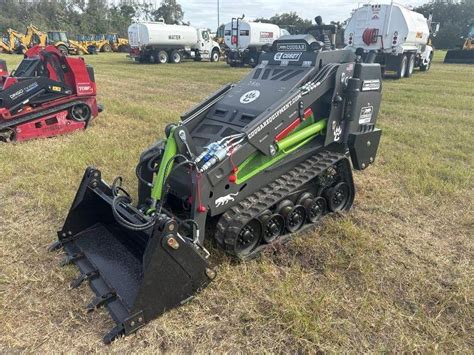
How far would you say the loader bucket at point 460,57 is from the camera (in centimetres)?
2912

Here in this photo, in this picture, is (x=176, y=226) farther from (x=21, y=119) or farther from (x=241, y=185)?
(x=21, y=119)

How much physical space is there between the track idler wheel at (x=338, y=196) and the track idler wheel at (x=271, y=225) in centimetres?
79

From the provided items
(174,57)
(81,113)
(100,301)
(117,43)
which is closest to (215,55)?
(174,57)

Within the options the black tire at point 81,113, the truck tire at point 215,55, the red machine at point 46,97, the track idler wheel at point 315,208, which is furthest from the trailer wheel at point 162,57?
the track idler wheel at point 315,208

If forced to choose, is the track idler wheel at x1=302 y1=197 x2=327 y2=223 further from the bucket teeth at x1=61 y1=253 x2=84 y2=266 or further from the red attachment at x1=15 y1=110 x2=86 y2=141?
the red attachment at x1=15 y1=110 x2=86 y2=141

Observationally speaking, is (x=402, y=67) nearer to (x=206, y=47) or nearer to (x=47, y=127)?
(x=206, y=47)

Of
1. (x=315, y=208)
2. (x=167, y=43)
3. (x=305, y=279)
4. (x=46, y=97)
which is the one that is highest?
(x=167, y=43)

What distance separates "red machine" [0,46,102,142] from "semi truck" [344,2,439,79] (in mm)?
12998

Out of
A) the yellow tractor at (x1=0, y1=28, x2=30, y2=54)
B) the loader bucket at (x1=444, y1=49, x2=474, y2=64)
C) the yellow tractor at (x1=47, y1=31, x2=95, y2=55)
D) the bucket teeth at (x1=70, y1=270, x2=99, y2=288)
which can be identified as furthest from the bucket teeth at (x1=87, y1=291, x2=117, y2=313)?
the yellow tractor at (x1=0, y1=28, x2=30, y2=54)

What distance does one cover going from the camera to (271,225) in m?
3.76

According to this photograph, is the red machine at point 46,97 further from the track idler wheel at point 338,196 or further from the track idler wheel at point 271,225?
the track idler wheel at point 338,196

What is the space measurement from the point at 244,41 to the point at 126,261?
79.4 feet

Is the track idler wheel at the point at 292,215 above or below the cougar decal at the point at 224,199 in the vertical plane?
below

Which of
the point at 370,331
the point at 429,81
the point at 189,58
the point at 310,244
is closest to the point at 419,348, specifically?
the point at 370,331
